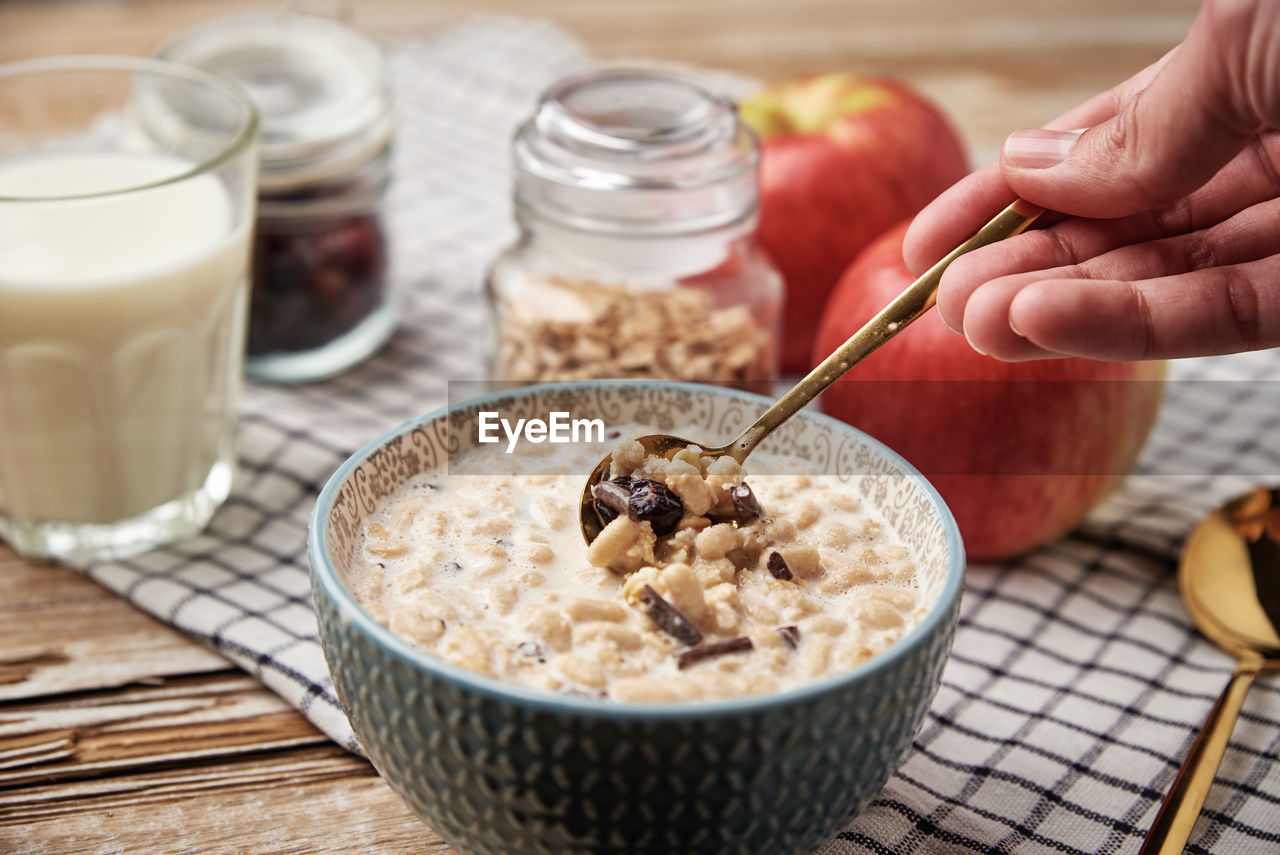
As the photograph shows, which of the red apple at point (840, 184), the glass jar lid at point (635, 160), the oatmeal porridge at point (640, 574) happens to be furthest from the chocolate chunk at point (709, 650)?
the red apple at point (840, 184)

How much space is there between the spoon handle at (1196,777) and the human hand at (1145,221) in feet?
1.03

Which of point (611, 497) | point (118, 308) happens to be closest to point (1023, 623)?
point (611, 497)

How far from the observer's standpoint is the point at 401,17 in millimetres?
2467

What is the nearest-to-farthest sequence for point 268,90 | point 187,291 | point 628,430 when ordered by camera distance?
point 628,430 → point 187,291 → point 268,90

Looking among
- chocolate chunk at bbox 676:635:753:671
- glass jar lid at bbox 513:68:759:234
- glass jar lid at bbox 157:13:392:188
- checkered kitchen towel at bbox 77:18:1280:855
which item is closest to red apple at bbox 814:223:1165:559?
checkered kitchen towel at bbox 77:18:1280:855

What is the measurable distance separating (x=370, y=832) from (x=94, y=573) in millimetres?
447

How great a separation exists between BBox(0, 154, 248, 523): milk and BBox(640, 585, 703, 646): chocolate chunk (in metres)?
0.60

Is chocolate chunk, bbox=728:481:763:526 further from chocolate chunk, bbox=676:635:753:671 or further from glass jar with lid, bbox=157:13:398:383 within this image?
glass jar with lid, bbox=157:13:398:383

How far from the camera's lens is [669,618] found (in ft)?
2.52

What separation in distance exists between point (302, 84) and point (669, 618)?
0.99 meters

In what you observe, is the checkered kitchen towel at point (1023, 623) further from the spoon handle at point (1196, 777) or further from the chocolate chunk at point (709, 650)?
the chocolate chunk at point (709, 650)

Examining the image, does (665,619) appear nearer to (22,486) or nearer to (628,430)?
(628,430)

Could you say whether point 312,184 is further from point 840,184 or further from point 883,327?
point 883,327

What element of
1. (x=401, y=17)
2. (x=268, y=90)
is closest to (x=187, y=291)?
(x=268, y=90)
